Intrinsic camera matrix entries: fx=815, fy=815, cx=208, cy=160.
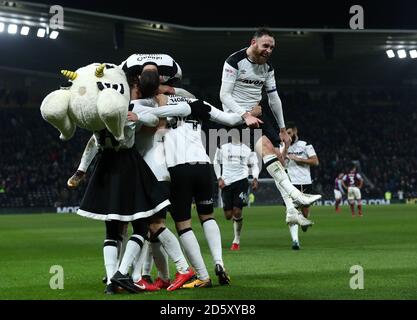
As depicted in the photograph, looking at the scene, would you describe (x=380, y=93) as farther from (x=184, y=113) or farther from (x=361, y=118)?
(x=184, y=113)

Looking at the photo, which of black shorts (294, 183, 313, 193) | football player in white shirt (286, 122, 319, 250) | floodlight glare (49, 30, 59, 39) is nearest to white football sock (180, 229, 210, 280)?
football player in white shirt (286, 122, 319, 250)

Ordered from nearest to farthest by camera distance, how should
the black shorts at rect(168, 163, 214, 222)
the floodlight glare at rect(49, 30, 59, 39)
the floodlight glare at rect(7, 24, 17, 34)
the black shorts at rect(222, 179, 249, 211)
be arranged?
the black shorts at rect(168, 163, 214, 222) < the black shorts at rect(222, 179, 249, 211) < the floodlight glare at rect(7, 24, 17, 34) < the floodlight glare at rect(49, 30, 59, 39)

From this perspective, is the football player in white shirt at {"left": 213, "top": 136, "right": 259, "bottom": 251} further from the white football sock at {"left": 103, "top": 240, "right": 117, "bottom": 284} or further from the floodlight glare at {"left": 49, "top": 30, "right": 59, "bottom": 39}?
the floodlight glare at {"left": 49, "top": 30, "right": 59, "bottom": 39}

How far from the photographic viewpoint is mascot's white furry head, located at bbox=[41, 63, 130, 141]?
24.1ft

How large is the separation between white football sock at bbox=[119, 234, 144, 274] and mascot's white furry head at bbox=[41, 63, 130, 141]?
3.23 ft

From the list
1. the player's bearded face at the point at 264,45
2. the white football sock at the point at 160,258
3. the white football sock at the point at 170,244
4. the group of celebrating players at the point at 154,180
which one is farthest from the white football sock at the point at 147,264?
the player's bearded face at the point at 264,45

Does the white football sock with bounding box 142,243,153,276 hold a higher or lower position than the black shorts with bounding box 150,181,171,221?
lower

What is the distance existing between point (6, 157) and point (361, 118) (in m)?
21.6

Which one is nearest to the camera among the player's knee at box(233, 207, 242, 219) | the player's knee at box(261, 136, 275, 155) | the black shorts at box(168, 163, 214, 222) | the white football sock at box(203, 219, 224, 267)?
the black shorts at box(168, 163, 214, 222)

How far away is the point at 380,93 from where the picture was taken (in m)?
52.3

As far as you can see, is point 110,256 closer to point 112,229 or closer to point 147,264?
point 112,229

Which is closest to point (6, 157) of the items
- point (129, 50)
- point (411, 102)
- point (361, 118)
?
point (129, 50)

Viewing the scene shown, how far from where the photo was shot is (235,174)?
16.0 metres
